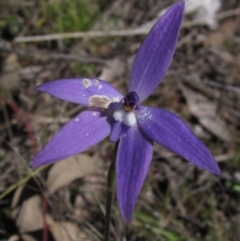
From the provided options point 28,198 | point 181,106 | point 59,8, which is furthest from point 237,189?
point 59,8

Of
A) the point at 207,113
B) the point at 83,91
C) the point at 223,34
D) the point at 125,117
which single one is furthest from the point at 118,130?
the point at 223,34

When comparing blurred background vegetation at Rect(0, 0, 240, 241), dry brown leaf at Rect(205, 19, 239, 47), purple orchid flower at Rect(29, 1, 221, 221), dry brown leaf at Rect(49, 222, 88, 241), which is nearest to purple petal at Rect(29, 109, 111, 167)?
purple orchid flower at Rect(29, 1, 221, 221)

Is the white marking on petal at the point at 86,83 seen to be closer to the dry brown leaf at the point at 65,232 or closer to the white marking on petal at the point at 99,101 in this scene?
the white marking on petal at the point at 99,101

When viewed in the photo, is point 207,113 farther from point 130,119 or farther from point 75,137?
point 75,137

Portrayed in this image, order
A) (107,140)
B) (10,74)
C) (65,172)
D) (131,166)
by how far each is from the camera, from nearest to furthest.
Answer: (131,166) → (65,172) → (107,140) → (10,74)

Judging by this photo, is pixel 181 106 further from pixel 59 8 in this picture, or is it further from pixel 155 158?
pixel 59 8
